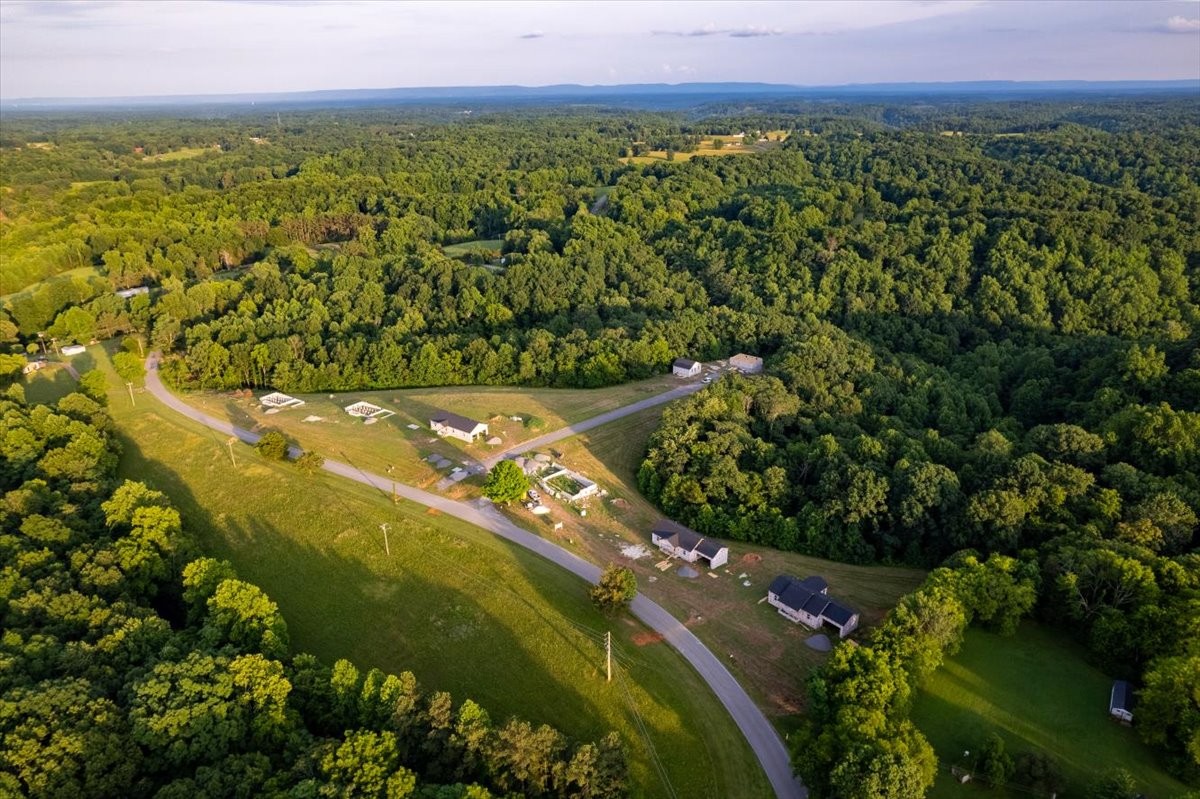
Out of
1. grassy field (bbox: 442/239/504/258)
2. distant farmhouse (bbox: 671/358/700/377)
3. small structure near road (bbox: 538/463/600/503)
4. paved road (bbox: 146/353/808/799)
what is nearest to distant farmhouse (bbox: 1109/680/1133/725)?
paved road (bbox: 146/353/808/799)

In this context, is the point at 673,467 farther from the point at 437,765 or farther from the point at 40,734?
Result: the point at 40,734

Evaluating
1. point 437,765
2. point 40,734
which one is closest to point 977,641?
point 437,765

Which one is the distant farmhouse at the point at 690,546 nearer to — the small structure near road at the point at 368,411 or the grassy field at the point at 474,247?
the small structure near road at the point at 368,411

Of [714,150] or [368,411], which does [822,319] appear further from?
[714,150]

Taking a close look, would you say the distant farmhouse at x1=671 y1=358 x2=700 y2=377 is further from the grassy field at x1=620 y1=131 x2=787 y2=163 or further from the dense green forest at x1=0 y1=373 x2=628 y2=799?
the grassy field at x1=620 y1=131 x2=787 y2=163

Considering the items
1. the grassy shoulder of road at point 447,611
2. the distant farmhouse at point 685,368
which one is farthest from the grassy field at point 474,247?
the grassy shoulder of road at point 447,611
